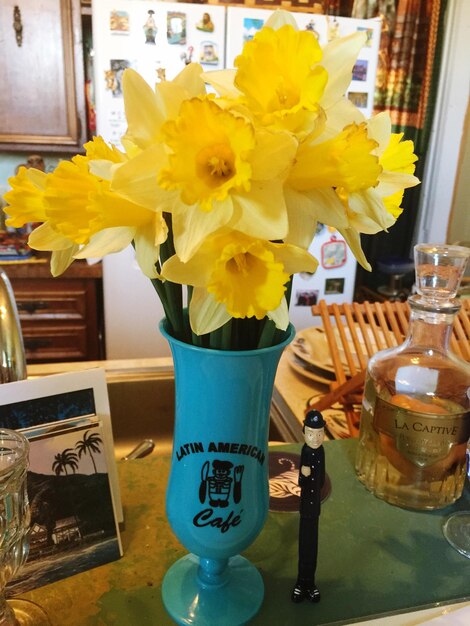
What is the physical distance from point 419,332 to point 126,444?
690 millimetres

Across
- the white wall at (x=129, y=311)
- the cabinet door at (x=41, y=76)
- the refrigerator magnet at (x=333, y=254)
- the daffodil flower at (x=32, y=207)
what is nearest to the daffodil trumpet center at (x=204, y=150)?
the daffodil flower at (x=32, y=207)

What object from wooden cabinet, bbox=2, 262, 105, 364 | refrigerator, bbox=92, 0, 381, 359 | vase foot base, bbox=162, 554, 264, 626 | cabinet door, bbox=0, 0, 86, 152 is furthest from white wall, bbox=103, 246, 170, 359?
vase foot base, bbox=162, 554, 264, 626

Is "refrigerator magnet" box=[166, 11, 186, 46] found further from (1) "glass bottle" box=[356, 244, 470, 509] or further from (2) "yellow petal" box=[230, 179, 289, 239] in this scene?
(2) "yellow petal" box=[230, 179, 289, 239]

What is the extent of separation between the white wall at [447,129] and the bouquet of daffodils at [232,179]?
2.59 metres

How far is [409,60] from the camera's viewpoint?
2.58 metres

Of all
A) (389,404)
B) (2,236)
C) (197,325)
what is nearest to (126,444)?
(389,404)

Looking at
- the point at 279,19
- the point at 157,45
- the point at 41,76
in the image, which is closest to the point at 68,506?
the point at 279,19

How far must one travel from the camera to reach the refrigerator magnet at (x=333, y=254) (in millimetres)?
2207

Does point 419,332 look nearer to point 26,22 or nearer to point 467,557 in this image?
point 467,557

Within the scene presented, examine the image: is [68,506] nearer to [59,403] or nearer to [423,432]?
[59,403]

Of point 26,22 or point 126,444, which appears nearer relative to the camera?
point 126,444

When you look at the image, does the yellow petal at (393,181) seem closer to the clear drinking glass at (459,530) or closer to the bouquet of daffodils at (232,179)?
the bouquet of daffodils at (232,179)

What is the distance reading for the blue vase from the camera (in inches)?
17.5

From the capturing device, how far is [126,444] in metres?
1.12
